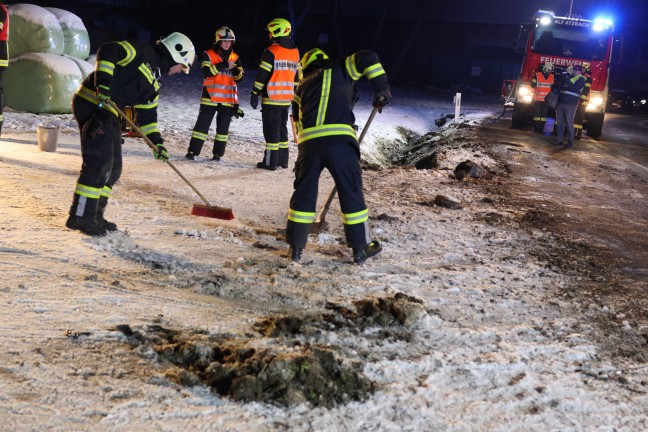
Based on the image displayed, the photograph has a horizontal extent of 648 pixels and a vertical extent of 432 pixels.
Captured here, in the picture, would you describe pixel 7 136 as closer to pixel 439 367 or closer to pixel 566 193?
pixel 566 193

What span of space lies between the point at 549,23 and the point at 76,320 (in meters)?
16.5

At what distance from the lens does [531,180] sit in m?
11.3

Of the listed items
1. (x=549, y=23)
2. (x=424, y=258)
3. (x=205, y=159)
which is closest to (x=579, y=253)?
(x=424, y=258)

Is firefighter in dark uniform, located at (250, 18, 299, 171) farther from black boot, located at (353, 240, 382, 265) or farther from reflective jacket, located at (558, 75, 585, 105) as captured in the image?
reflective jacket, located at (558, 75, 585, 105)

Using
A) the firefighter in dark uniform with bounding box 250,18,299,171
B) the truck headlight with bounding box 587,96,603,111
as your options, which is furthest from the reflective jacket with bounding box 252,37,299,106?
the truck headlight with bounding box 587,96,603,111

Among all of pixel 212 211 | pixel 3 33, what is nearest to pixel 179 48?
pixel 212 211

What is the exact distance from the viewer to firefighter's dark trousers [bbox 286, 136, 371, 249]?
18.7ft

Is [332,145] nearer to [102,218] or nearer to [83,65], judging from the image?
[102,218]

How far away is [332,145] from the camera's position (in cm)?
569

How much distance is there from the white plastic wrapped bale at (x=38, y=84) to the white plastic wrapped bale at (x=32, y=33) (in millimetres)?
211

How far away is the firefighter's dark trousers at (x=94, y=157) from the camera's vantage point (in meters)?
5.93

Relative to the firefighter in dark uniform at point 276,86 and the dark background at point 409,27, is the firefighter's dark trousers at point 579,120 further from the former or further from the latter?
the dark background at point 409,27

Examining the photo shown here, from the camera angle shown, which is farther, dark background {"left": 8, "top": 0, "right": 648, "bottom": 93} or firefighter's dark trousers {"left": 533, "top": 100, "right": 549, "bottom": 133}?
dark background {"left": 8, "top": 0, "right": 648, "bottom": 93}

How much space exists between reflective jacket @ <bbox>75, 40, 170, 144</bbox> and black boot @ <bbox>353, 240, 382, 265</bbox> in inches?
88.2
